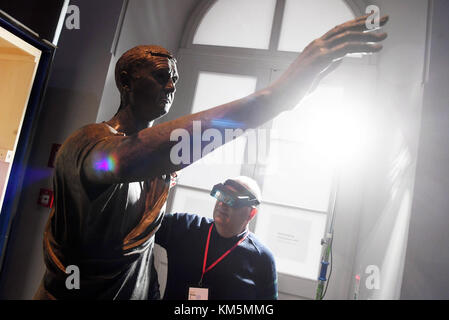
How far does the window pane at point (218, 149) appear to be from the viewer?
9.25 ft

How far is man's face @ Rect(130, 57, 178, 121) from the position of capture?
0.71 m

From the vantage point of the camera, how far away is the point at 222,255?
186 centimetres

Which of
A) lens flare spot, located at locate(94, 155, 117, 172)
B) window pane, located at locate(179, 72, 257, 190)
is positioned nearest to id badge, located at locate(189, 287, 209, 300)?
window pane, located at locate(179, 72, 257, 190)

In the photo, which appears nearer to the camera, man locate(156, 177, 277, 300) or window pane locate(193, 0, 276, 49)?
man locate(156, 177, 277, 300)

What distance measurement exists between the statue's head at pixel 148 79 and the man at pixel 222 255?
3.35ft

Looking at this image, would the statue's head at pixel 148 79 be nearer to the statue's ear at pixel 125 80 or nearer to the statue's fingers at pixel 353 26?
the statue's ear at pixel 125 80

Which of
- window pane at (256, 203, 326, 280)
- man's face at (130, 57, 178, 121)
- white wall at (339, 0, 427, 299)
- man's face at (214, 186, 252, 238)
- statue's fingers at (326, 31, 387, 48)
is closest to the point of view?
statue's fingers at (326, 31, 387, 48)

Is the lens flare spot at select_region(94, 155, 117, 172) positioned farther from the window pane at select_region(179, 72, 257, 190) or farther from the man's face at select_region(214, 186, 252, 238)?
the window pane at select_region(179, 72, 257, 190)

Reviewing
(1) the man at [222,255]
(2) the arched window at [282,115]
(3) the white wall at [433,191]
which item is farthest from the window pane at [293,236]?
(3) the white wall at [433,191]

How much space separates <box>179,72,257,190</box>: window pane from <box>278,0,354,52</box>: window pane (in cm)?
55

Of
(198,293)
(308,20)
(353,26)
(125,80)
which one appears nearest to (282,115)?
(308,20)

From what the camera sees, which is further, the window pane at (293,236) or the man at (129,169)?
the window pane at (293,236)

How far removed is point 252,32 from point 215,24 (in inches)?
15.9
